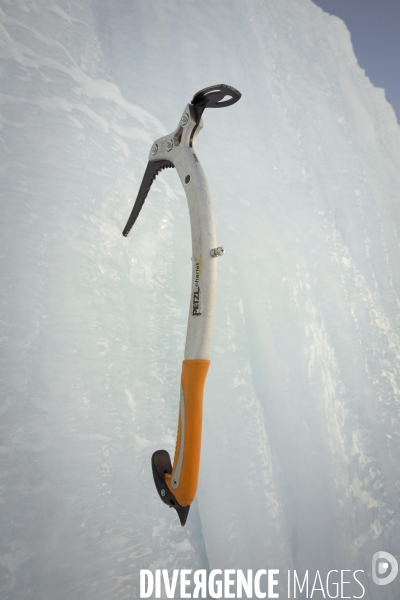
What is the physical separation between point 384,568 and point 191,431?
0.88 m

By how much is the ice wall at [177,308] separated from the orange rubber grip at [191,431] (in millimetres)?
214

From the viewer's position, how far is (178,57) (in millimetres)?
1159

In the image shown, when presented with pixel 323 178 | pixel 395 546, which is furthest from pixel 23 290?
pixel 395 546

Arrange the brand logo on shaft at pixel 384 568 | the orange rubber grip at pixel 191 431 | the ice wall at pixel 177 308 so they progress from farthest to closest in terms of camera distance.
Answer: the brand logo on shaft at pixel 384 568 → the ice wall at pixel 177 308 → the orange rubber grip at pixel 191 431

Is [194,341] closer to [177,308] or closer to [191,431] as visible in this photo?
[191,431]

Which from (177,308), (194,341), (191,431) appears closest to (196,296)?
(194,341)

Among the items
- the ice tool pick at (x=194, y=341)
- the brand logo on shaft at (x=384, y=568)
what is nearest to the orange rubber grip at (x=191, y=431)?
the ice tool pick at (x=194, y=341)

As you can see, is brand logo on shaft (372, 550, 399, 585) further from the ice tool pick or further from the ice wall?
the ice tool pick

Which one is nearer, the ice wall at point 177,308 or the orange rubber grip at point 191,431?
the orange rubber grip at point 191,431

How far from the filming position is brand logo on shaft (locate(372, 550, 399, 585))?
109 cm

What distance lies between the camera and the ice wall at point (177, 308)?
2.43 ft

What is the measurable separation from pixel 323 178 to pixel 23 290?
3.45 feet

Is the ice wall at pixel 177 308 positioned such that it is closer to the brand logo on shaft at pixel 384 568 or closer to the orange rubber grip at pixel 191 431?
the brand logo on shaft at pixel 384 568

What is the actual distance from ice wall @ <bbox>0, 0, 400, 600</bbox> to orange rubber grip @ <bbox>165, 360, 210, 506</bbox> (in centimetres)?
21
